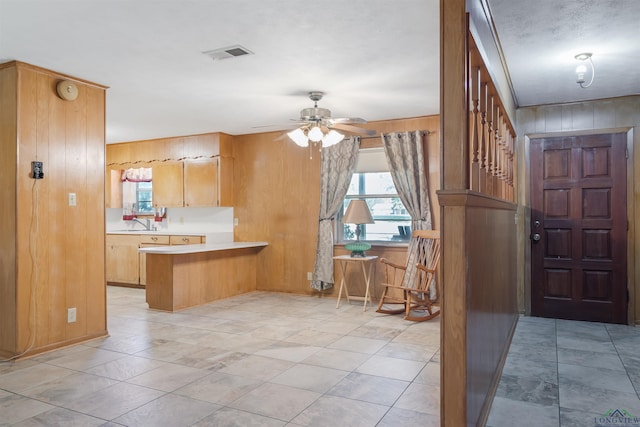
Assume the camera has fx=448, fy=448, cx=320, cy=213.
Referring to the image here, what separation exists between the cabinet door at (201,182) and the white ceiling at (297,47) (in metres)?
1.77

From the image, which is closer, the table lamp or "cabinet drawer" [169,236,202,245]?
the table lamp

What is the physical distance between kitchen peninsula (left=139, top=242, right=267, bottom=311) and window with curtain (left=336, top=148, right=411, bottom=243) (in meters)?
1.68

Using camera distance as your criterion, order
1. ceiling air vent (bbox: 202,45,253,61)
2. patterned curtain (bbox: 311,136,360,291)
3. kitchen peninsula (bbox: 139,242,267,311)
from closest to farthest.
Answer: ceiling air vent (bbox: 202,45,253,61), kitchen peninsula (bbox: 139,242,267,311), patterned curtain (bbox: 311,136,360,291)

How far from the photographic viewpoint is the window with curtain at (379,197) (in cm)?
597

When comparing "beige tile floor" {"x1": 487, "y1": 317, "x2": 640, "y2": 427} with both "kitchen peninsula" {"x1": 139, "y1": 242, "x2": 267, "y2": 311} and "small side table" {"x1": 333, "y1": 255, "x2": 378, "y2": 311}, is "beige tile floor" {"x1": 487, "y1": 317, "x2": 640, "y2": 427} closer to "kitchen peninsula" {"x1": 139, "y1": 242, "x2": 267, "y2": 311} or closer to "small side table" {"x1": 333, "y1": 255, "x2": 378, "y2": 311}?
"small side table" {"x1": 333, "y1": 255, "x2": 378, "y2": 311}

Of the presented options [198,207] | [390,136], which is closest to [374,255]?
[390,136]

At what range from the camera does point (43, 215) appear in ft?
12.2

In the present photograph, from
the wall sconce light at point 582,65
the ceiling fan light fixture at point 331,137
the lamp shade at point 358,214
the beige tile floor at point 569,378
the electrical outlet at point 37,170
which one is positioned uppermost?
the wall sconce light at point 582,65

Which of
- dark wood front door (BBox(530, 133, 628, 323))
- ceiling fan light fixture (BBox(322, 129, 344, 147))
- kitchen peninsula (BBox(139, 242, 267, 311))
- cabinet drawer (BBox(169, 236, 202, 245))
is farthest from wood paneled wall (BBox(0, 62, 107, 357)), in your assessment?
dark wood front door (BBox(530, 133, 628, 323))

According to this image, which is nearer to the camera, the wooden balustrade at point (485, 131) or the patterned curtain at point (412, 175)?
the wooden balustrade at point (485, 131)

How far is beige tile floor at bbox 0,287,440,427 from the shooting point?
256 cm

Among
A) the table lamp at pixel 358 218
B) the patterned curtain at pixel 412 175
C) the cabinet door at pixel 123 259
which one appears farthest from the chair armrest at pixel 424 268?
the cabinet door at pixel 123 259

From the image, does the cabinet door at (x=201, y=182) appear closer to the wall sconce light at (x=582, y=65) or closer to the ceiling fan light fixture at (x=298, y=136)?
the ceiling fan light fixture at (x=298, y=136)

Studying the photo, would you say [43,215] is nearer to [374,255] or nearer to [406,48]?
[406,48]
